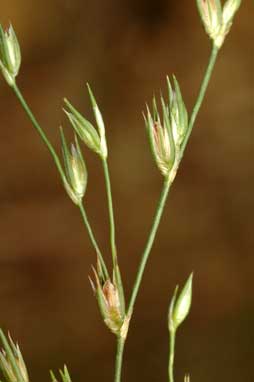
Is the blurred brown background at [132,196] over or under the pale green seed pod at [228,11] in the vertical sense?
A: under

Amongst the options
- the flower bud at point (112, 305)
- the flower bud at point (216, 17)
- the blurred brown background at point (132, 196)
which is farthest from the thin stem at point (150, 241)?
the blurred brown background at point (132, 196)

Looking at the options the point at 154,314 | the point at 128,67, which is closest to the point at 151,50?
the point at 128,67

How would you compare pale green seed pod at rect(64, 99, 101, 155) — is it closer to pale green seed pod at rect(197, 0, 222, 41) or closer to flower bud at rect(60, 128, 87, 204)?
flower bud at rect(60, 128, 87, 204)

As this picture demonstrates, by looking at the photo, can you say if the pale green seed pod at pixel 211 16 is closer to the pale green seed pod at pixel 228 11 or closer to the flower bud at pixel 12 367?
the pale green seed pod at pixel 228 11

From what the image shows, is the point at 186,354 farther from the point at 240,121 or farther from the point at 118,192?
the point at 240,121

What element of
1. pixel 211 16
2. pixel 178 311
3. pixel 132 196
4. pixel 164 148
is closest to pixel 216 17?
pixel 211 16

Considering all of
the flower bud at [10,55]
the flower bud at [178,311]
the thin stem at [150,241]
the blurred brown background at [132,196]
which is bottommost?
the blurred brown background at [132,196]
